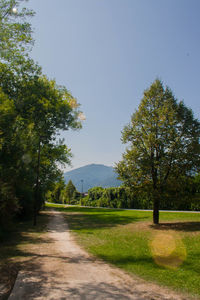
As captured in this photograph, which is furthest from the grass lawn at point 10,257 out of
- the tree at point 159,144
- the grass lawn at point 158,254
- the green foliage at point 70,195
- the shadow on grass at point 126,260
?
the green foliage at point 70,195

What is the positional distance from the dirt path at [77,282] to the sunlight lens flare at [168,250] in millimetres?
2244

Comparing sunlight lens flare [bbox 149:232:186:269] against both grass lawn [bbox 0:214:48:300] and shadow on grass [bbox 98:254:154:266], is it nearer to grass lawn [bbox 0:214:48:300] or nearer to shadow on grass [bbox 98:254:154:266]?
shadow on grass [bbox 98:254:154:266]

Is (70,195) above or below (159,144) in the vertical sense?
below

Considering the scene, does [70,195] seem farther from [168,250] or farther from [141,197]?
[168,250]

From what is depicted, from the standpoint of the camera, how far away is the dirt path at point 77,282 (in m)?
5.92

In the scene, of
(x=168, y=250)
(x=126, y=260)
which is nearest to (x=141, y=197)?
(x=168, y=250)

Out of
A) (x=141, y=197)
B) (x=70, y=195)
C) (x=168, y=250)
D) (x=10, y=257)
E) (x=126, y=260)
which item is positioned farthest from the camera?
(x=70, y=195)

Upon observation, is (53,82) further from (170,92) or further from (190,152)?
(190,152)

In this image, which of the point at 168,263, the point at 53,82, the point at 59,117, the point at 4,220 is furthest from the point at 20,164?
the point at 53,82

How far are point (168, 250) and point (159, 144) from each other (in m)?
9.36

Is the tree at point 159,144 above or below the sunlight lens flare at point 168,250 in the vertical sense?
above

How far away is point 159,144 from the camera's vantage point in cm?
1820

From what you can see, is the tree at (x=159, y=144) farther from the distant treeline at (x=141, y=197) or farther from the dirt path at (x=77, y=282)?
the dirt path at (x=77, y=282)

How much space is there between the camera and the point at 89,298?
5.65 meters
